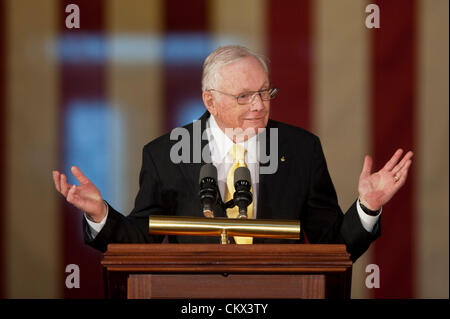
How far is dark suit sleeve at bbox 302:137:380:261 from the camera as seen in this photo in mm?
2254

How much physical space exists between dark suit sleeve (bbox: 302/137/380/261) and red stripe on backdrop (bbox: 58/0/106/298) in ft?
3.71

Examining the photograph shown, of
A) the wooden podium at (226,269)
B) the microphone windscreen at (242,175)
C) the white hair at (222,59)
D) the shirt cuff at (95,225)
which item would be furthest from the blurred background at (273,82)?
the wooden podium at (226,269)

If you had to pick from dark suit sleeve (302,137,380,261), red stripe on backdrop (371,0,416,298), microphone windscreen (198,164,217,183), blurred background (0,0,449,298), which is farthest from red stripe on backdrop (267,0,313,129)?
microphone windscreen (198,164,217,183)

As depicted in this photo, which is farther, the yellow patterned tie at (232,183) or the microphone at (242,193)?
the yellow patterned tie at (232,183)

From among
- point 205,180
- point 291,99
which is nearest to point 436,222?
point 291,99

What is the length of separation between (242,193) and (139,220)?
Result: 24.1 inches

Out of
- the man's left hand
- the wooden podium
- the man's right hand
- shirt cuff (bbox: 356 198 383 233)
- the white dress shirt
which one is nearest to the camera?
the wooden podium

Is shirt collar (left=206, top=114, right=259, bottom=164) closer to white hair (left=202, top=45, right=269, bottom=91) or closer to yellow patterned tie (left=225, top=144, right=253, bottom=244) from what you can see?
yellow patterned tie (left=225, top=144, right=253, bottom=244)

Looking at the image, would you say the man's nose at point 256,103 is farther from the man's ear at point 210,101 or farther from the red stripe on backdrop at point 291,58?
the red stripe on backdrop at point 291,58

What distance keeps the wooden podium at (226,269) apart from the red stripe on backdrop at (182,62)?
1.66 metres

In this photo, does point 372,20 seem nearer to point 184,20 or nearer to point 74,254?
point 184,20

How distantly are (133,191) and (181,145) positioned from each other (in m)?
0.75

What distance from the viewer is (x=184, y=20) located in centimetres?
331

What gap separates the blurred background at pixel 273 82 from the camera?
3246mm
